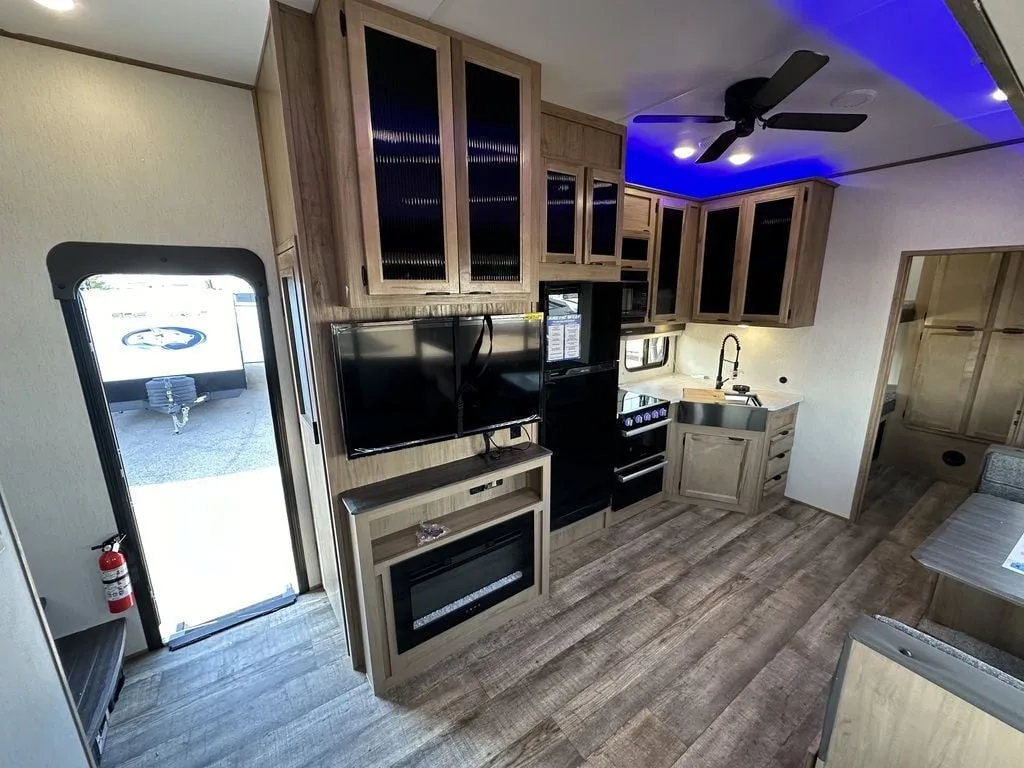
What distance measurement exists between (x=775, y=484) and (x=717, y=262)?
2.03 meters

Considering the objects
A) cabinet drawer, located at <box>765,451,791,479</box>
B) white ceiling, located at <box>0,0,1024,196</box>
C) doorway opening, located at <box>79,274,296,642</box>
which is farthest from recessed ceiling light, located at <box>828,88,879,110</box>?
doorway opening, located at <box>79,274,296,642</box>

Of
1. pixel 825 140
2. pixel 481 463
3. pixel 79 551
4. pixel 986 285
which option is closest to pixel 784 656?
pixel 481 463

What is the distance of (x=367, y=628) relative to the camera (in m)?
1.81

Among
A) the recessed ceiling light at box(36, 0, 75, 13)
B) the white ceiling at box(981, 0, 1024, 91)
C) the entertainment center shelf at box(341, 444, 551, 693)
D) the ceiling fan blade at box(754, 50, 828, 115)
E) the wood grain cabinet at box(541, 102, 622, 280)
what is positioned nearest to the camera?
the white ceiling at box(981, 0, 1024, 91)

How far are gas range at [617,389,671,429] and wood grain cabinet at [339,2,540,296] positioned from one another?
160 cm

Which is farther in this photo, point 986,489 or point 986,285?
point 986,285

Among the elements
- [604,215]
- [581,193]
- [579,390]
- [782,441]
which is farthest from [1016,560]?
[581,193]

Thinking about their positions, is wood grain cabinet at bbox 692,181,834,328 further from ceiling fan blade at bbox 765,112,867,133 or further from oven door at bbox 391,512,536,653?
oven door at bbox 391,512,536,653

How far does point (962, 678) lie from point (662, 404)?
2393 mm

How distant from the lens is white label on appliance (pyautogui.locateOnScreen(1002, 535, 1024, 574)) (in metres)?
1.65

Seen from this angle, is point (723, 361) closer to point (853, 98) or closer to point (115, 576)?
point (853, 98)

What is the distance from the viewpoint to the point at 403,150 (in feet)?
4.92

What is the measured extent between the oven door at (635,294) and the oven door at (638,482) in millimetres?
1187

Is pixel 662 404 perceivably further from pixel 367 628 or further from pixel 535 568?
pixel 367 628
